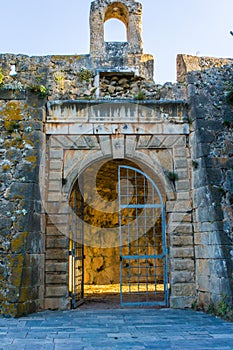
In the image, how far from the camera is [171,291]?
600cm

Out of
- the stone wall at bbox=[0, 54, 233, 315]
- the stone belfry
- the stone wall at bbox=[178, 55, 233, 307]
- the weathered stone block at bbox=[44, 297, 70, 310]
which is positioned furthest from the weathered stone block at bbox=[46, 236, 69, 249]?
the stone belfry

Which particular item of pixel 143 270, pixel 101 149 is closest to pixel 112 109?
pixel 101 149

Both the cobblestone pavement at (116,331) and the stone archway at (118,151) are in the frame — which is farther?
the stone archway at (118,151)

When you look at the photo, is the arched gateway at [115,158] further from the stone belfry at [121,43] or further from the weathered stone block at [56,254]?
the stone belfry at [121,43]

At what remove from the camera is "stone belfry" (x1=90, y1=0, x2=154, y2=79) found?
28.0 feet

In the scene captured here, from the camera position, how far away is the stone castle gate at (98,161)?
5648 mm

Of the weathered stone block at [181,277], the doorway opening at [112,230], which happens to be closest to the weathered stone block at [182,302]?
the weathered stone block at [181,277]

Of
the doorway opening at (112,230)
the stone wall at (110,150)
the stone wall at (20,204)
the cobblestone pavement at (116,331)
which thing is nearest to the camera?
the cobblestone pavement at (116,331)

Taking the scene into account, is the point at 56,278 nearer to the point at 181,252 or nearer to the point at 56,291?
the point at 56,291

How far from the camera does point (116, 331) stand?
169 inches

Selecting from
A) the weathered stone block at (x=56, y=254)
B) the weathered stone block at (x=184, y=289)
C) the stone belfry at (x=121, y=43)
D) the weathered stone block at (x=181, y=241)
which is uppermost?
the stone belfry at (x=121, y=43)

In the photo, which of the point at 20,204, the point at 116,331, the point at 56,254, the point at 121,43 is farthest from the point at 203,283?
the point at 121,43

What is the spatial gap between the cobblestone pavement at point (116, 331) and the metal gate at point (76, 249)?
643 mm

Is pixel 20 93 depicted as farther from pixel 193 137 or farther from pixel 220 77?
pixel 220 77
